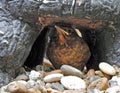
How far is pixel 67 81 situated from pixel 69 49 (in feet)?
0.79

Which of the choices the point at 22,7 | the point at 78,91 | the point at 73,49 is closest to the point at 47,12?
the point at 22,7

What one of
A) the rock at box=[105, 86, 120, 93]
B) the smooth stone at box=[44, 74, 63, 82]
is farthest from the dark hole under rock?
the rock at box=[105, 86, 120, 93]

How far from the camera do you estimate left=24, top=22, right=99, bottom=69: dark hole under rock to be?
65.7 inches

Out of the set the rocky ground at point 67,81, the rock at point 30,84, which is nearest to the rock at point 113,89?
the rocky ground at point 67,81

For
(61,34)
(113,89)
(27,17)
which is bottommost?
(113,89)

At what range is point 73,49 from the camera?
1.57 meters

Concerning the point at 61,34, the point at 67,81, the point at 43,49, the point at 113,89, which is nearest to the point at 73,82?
the point at 67,81

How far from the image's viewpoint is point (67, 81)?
4.47 feet

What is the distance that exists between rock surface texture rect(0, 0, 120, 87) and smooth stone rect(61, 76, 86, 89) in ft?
0.76

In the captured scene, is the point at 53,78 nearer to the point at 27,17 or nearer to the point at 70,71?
the point at 70,71

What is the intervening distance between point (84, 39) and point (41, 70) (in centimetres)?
26

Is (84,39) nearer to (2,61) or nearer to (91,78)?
(91,78)

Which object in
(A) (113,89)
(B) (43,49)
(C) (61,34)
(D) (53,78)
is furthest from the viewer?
(B) (43,49)

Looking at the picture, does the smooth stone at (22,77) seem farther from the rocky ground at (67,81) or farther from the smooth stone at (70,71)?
the smooth stone at (70,71)
